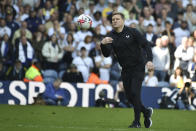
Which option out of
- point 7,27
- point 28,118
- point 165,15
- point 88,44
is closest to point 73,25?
point 88,44

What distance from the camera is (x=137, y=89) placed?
986cm

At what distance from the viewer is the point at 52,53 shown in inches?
725

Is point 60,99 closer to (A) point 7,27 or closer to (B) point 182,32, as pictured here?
(A) point 7,27

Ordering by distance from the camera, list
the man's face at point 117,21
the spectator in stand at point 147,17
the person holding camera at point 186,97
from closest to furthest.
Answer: the man's face at point 117,21 → the person holding camera at point 186,97 → the spectator in stand at point 147,17

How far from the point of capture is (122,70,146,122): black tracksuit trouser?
9.84 metres

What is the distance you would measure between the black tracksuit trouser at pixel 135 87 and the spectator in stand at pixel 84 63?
27.4 feet

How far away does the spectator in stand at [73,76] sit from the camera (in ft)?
58.0

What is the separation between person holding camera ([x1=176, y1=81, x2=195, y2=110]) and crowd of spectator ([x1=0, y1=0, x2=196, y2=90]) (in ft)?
2.26

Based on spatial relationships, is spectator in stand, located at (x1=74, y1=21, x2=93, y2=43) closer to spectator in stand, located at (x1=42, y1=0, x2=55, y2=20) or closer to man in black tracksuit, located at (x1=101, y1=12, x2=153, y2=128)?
spectator in stand, located at (x1=42, y1=0, x2=55, y2=20)

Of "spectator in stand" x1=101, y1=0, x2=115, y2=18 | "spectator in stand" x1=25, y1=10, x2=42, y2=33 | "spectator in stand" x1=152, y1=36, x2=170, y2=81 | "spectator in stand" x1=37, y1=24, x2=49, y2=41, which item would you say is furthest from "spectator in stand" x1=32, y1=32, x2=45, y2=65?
"spectator in stand" x1=152, y1=36, x2=170, y2=81

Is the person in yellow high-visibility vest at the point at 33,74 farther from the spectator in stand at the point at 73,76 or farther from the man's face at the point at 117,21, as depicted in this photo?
the man's face at the point at 117,21

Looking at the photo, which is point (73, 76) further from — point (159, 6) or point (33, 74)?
point (159, 6)

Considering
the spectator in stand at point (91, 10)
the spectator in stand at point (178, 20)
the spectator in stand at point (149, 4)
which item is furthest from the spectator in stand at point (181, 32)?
the spectator in stand at point (91, 10)

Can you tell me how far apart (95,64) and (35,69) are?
2.26m
